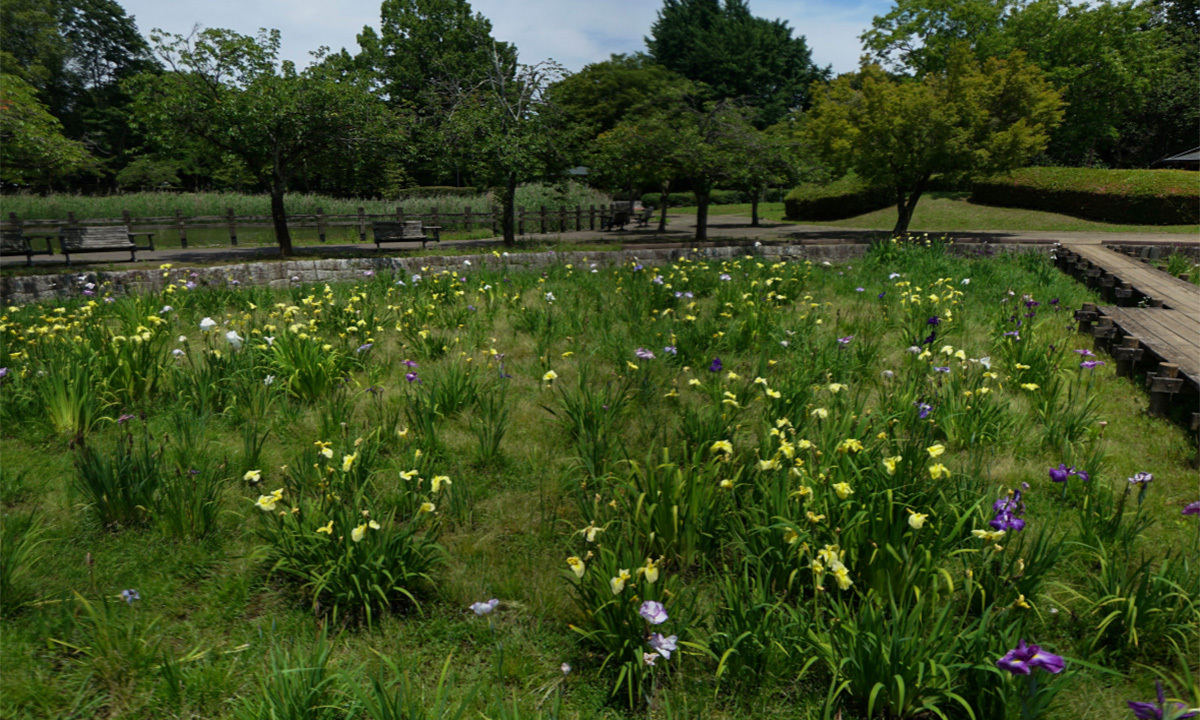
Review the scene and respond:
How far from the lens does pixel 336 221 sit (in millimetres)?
21797

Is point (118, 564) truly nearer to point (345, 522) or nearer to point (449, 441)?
point (345, 522)

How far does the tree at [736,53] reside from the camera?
4884cm

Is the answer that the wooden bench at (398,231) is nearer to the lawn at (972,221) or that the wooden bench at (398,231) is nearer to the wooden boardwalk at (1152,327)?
the wooden boardwalk at (1152,327)

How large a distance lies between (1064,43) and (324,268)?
33834 millimetres

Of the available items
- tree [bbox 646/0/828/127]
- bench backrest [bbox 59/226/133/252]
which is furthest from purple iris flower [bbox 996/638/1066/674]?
tree [bbox 646/0/828/127]

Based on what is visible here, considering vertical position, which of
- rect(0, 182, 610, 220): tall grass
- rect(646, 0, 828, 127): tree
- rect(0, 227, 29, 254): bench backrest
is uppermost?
rect(646, 0, 828, 127): tree

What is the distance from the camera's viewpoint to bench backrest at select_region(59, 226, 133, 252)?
14008 mm

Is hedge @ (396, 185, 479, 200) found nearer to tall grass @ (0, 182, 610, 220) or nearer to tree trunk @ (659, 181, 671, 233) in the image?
tall grass @ (0, 182, 610, 220)

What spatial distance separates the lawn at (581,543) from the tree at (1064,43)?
101 feet

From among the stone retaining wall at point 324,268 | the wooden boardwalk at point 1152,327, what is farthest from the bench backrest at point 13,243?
the wooden boardwalk at point 1152,327

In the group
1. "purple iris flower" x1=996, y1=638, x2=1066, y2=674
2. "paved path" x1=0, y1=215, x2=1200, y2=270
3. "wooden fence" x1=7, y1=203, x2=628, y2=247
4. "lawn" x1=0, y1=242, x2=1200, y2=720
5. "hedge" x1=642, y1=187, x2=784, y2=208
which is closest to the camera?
"purple iris flower" x1=996, y1=638, x2=1066, y2=674

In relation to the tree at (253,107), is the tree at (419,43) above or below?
above

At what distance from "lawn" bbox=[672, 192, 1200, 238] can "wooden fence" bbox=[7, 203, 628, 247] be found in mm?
10259

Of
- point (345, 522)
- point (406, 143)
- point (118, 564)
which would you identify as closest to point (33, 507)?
point (118, 564)
